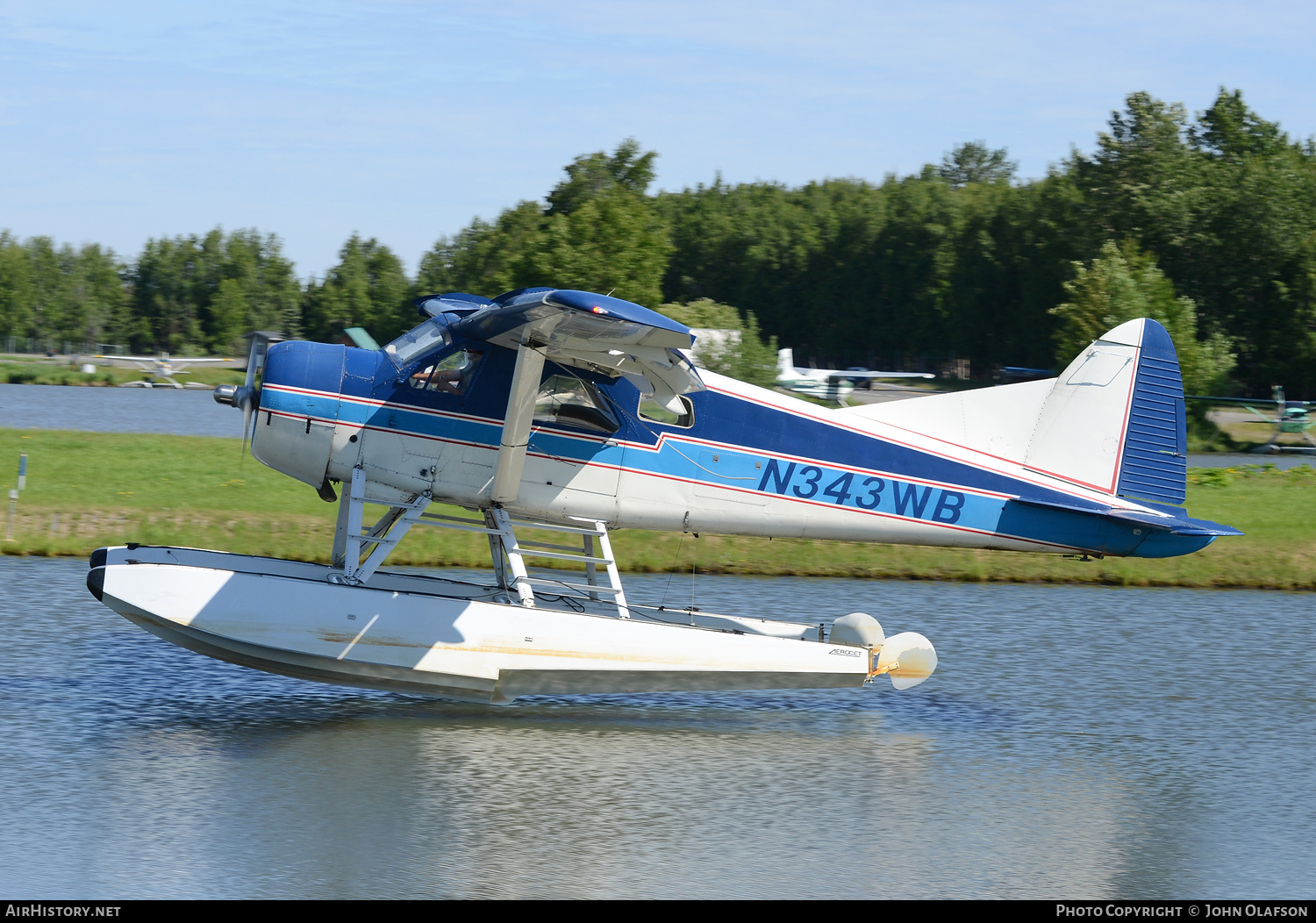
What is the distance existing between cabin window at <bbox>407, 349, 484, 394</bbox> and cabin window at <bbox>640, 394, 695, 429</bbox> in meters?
1.36

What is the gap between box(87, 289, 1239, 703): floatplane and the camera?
8766 millimetres

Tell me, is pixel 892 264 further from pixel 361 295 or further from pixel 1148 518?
pixel 1148 518

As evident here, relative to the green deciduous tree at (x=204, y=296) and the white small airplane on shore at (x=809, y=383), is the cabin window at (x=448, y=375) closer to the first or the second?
the white small airplane on shore at (x=809, y=383)

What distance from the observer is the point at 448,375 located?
9.35 meters

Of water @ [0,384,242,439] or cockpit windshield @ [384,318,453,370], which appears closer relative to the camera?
cockpit windshield @ [384,318,453,370]

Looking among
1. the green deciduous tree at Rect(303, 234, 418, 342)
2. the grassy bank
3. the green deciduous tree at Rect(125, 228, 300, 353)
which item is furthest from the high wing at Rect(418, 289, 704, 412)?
the green deciduous tree at Rect(125, 228, 300, 353)

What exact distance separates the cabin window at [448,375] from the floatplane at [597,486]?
15 mm

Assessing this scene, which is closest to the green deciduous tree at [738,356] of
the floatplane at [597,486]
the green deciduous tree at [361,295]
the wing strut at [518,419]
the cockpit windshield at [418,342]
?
the floatplane at [597,486]

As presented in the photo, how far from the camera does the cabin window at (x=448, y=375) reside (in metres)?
9.32

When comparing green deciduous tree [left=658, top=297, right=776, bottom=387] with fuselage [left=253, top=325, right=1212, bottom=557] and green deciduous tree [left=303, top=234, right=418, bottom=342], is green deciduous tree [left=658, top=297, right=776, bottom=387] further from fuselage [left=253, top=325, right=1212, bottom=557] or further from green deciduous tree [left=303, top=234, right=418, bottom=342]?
green deciduous tree [left=303, top=234, right=418, bottom=342]

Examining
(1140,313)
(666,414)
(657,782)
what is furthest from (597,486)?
(1140,313)

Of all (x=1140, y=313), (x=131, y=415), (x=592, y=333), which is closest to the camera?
(x=592, y=333)

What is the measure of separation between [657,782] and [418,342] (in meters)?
3.82

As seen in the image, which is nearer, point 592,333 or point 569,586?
point 592,333
